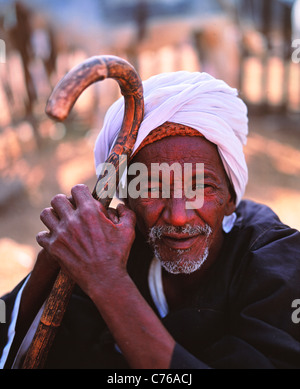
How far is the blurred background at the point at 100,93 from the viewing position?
6.33 metres

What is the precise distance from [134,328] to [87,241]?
33 centimetres

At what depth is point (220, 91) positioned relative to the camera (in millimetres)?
1912

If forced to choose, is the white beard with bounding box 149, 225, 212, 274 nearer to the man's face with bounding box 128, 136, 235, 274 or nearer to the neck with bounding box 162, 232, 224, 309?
the man's face with bounding box 128, 136, 235, 274

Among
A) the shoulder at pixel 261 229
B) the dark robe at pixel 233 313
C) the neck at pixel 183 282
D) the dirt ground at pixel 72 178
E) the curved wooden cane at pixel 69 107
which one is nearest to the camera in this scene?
the curved wooden cane at pixel 69 107


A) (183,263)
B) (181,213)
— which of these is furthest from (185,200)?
(183,263)

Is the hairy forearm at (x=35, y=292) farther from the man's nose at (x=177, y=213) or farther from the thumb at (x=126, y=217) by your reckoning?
the man's nose at (x=177, y=213)

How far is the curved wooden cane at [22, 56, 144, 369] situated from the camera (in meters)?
1.27

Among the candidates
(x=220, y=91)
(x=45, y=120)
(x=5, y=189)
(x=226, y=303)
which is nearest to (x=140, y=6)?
(x=45, y=120)

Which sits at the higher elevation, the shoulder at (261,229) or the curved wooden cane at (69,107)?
the curved wooden cane at (69,107)

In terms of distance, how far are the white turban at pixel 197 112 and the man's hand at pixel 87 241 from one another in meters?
0.40

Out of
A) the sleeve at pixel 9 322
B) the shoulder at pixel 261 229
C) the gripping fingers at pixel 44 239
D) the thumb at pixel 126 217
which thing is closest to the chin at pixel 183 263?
the shoulder at pixel 261 229

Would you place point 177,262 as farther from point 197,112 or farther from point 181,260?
point 197,112

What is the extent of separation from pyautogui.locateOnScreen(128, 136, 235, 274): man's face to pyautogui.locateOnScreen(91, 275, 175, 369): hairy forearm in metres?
0.44
